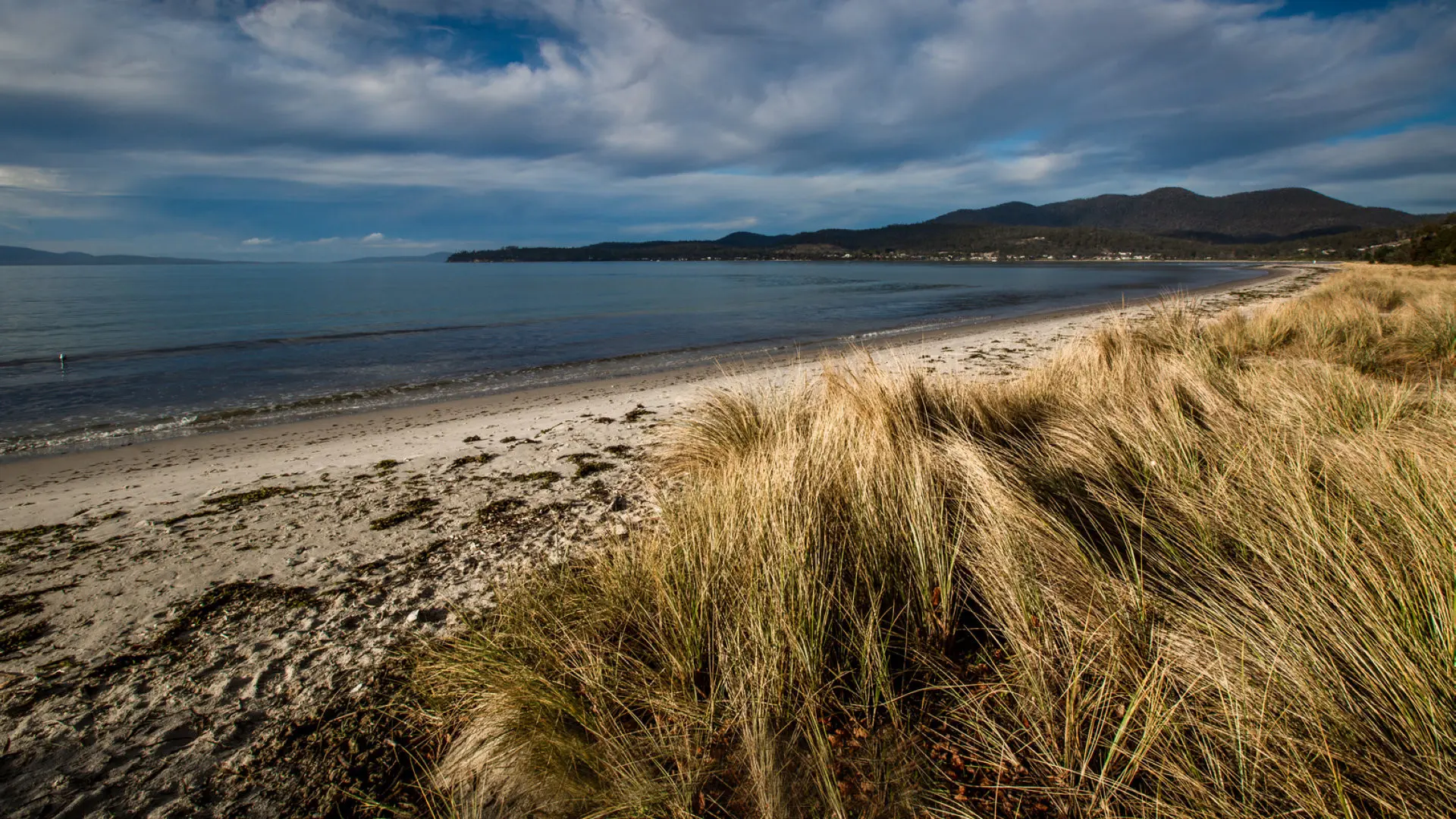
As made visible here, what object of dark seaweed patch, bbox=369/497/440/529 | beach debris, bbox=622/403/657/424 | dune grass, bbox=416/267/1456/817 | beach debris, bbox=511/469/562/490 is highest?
dune grass, bbox=416/267/1456/817

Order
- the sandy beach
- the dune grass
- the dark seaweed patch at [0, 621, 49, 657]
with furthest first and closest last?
the dark seaweed patch at [0, 621, 49, 657], the sandy beach, the dune grass

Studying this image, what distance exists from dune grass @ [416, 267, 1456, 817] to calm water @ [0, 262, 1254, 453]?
32.2ft

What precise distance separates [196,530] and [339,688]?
3018mm

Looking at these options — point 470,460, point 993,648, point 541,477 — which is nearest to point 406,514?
point 541,477

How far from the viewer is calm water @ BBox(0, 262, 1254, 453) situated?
408 inches

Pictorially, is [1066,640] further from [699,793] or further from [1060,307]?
[1060,307]

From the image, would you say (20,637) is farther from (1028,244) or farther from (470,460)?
(1028,244)

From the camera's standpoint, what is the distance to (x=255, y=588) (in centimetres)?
353

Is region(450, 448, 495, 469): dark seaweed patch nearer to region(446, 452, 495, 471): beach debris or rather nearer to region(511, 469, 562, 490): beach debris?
region(446, 452, 495, 471): beach debris

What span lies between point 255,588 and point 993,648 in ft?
13.1

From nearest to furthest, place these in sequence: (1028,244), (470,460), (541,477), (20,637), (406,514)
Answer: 1. (20,637)
2. (406,514)
3. (541,477)
4. (470,460)
5. (1028,244)

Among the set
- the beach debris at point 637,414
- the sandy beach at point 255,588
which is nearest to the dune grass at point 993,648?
the sandy beach at point 255,588

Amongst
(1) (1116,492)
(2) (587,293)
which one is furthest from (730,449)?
(2) (587,293)

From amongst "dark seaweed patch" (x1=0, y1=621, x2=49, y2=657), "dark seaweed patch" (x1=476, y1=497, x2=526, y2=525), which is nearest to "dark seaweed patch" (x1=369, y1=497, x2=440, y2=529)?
"dark seaweed patch" (x1=476, y1=497, x2=526, y2=525)
